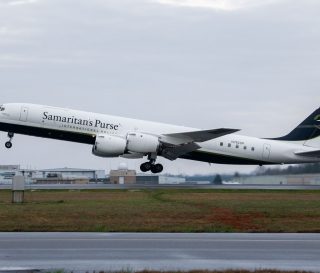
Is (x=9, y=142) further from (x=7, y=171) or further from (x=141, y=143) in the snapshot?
(x=7, y=171)

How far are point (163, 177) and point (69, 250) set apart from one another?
68.8m

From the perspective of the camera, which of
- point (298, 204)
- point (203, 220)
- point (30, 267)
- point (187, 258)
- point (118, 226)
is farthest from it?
point (298, 204)

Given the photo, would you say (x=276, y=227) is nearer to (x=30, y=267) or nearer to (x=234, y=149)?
(x=30, y=267)

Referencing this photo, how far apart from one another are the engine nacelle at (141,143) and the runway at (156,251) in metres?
30.6

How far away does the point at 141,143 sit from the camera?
5209 centimetres

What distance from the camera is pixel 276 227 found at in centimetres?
2414

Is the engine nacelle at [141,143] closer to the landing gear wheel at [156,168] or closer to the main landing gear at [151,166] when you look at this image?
the main landing gear at [151,166]

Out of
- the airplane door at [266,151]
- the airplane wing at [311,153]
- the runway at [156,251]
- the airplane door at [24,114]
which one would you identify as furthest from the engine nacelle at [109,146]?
the runway at [156,251]

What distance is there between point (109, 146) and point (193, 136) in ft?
19.3

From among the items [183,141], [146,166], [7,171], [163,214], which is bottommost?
[163,214]

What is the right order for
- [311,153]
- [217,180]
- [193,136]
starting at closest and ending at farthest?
[193,136] < [311,153] < [217,180]

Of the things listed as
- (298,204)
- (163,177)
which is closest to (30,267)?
(298,204)

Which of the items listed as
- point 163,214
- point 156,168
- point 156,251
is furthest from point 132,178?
point 156,251

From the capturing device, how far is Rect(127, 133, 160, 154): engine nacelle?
52.0 m
